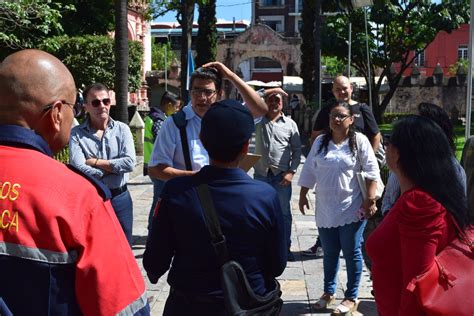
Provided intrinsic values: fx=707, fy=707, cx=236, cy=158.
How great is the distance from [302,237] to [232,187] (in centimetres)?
618

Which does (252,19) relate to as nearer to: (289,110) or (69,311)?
(289,110)

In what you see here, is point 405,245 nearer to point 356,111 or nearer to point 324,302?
point 324,302

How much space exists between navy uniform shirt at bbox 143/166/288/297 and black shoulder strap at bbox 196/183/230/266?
0.02 m

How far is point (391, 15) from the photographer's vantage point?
3180cm

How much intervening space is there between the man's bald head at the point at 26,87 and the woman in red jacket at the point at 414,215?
1.70 metres

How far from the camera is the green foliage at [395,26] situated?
104ft

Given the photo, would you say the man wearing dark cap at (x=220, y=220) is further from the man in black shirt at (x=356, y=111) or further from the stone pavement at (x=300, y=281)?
the man in black shirt at (x=356, y=111)

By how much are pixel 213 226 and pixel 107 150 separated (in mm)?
2928

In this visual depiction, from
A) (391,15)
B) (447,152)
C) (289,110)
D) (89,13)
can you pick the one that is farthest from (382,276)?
(289,110)

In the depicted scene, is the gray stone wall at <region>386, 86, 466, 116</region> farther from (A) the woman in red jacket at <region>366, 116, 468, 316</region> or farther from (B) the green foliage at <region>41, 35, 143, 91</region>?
(A) the woman in red jacket at <region>366, 116, 468, 316</region>

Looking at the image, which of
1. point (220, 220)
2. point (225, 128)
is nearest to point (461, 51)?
point (225, 128)

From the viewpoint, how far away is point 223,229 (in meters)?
3.07

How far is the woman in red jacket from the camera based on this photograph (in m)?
3.06

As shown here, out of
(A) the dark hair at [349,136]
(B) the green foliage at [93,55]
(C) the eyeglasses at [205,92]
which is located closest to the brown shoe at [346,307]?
(A) the dark hair at [349,136]
